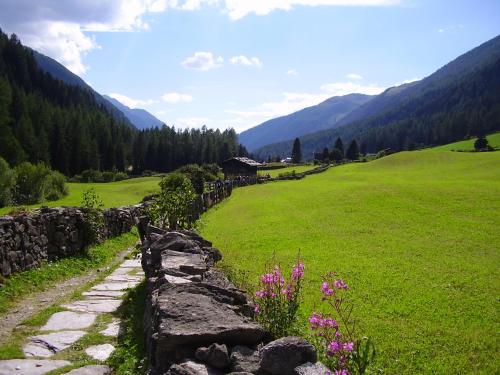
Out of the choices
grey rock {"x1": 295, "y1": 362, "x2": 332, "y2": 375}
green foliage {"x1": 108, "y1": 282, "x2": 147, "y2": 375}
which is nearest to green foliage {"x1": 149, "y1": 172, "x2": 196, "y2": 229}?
green foliage {"x1": 108, "y1": 282, "x2": 147, "y2": 375}

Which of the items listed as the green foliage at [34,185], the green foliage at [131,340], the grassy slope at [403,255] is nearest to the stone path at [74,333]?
the green foliage at [131,340]

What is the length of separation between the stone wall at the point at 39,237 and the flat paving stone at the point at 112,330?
437 cm

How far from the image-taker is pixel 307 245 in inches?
745

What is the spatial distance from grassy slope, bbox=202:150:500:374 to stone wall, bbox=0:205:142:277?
5755 mm

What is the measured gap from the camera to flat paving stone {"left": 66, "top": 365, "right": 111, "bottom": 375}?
734 centimetres

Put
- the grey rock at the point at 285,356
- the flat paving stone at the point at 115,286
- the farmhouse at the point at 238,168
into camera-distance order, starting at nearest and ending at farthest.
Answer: the grey rock at the point at 285,356, the flat paving stone at the point at 115,286, the farmhouse at the point at 238,168

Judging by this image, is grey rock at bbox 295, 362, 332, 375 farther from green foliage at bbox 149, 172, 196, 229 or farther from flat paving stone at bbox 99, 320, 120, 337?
green foliage at bbox 149, 172, 196, 229

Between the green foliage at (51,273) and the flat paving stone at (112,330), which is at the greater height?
the green foliage at (51,273)

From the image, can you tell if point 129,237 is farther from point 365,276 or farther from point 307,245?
point 365,276

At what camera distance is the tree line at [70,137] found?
8875 cm

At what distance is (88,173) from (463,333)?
89.1m

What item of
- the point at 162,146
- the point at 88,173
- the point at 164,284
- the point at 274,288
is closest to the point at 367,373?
the point at 274,288

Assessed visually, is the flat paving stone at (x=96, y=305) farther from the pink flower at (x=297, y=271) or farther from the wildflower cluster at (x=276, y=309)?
the pink flower at (x=297, y=271)

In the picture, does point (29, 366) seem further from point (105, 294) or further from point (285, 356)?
point (105, 294)
